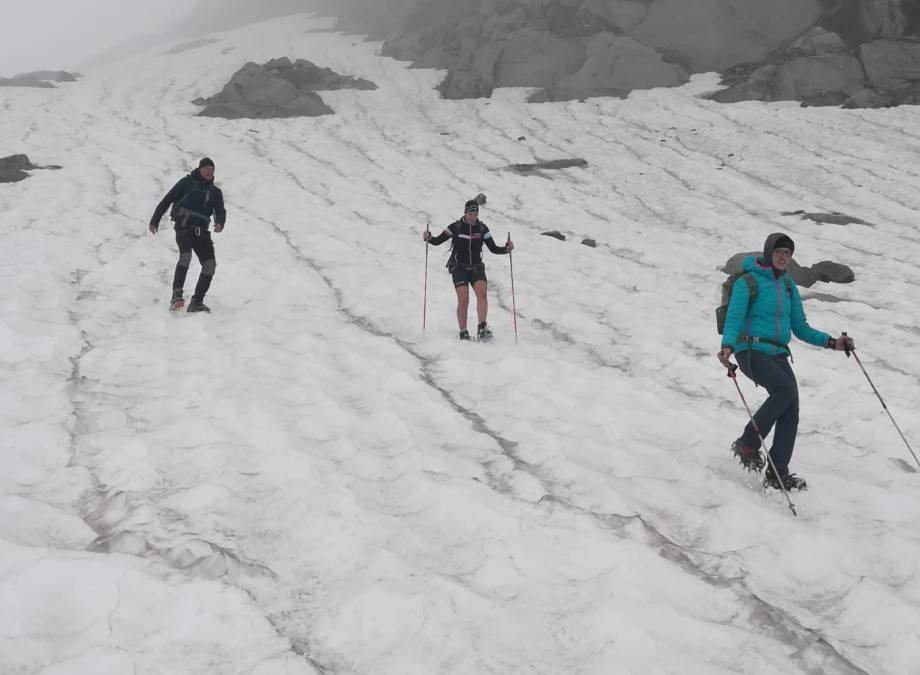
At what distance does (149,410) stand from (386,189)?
607 inches

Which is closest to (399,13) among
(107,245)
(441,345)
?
(107,245)

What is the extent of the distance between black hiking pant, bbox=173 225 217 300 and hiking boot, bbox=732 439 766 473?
7780 mm

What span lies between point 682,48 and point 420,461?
3607 centimetres

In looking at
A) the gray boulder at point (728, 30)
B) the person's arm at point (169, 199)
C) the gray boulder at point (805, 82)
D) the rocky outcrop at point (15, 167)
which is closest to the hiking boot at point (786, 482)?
the person's arm at point (169, 199)

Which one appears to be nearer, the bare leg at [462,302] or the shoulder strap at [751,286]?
the shoulder strap at [751,286]

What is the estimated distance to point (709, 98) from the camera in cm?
3053

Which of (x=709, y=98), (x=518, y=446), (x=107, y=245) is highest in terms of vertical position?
(x=709, y=98)

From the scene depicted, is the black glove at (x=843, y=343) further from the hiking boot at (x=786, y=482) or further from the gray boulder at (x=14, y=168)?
the gray boulder at (x=14, y=168)

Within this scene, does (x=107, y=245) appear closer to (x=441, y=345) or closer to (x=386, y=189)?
(x=441, y=345)

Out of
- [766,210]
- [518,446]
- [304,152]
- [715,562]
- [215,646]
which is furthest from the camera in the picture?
[304,152]

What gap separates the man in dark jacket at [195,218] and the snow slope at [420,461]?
20.6 inches

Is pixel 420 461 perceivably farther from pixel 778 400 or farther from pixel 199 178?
pixel 199 178

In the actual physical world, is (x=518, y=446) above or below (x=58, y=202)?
below

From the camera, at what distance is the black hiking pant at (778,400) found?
5840mm
